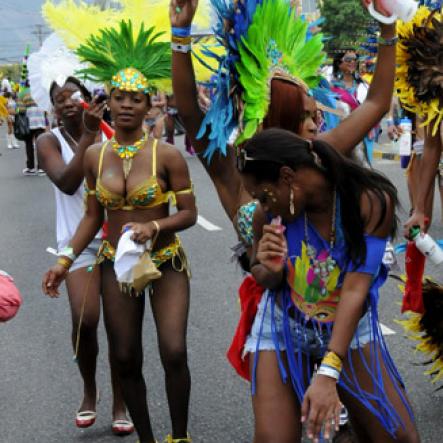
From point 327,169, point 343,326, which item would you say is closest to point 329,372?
point 343,326

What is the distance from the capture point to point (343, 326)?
291cm

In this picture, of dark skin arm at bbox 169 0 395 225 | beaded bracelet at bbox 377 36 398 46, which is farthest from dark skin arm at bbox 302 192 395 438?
beaded bracelet at bbox 377 36 398 46

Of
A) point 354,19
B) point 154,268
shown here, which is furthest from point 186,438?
point 354,19

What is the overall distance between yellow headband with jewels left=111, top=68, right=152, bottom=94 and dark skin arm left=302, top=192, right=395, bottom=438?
5.31 ft

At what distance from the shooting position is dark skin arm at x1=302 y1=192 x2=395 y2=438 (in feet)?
9.10

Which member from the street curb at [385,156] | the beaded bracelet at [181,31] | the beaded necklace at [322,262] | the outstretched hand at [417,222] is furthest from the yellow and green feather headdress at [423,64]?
the street curb at [385,156]

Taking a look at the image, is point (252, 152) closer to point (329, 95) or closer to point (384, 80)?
point (384, 80)

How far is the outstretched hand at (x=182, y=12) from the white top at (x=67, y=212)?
147 cm

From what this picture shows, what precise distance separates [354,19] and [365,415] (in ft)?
129

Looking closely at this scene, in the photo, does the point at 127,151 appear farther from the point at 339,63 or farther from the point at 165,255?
the point at 339,63

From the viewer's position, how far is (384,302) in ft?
21.9

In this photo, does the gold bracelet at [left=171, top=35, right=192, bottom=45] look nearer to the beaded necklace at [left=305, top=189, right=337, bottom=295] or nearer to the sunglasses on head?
the sunglasses on head

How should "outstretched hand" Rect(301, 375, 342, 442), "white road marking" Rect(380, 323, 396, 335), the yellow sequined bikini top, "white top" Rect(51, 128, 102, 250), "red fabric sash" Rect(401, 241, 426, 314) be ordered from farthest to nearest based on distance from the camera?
"white road marking" Rect(380, 323, 396, 335)
"white top" Rect(51, 128, 102, 250)
"red fabric sash" Rect(401, 241, 426, 314)
the yellow sequined bikini top
"outstretched hand" Rect(301, 375, 342, 442)

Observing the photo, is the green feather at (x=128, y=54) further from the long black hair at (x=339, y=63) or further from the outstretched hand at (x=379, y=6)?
the long black hair at (x=339, y=63)
